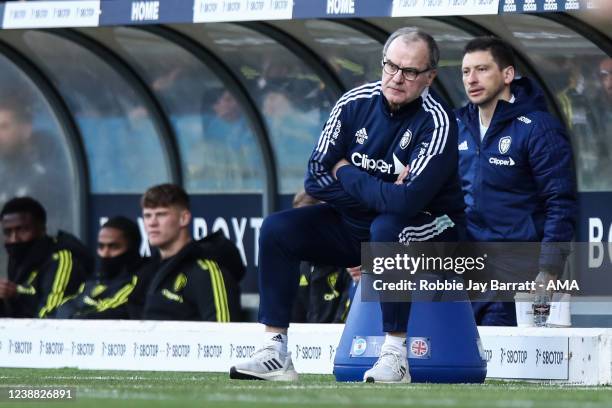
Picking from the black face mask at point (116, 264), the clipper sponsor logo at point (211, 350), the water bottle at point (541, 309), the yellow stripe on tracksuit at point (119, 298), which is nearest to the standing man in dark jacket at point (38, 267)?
the black face mask at point (116, 264)

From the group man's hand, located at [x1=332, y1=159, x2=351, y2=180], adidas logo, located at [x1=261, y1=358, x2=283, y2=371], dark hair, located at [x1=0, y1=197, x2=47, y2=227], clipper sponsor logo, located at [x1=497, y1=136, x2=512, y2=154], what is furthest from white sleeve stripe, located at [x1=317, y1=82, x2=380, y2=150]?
dark hair, located at [x1=0, y1=197, x2=47, y2=227]

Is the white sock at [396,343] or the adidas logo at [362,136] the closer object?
the white sock at [396,343]

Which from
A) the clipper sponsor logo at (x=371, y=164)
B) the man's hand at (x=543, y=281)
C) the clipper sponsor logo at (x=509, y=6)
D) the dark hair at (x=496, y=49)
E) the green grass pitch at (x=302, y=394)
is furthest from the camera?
the clipper sponsor logo at (x=509, y=6)

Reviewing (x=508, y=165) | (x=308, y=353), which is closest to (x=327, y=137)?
(x=508, y=165)

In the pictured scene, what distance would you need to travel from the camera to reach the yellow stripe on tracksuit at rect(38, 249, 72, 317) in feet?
35.2

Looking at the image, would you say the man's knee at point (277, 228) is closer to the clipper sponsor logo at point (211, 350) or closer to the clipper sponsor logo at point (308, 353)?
the clipper sponsor logo at point (308, 353)

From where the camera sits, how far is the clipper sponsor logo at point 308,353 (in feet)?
27.8

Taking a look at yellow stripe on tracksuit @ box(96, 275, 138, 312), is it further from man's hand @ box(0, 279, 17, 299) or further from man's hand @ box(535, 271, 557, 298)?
man's hand @ box(535, 271, 557, 298)

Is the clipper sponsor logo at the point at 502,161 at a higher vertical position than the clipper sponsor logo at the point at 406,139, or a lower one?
higher

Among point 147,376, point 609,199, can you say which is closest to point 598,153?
point 609,199

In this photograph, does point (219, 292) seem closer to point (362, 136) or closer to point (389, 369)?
point (362, 136)

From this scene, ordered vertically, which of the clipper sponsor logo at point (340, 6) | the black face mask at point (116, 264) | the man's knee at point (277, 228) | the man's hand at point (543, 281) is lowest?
the man's hand at point (543, 281)

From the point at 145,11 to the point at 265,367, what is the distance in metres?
3.53

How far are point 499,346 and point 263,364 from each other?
1.53 m
